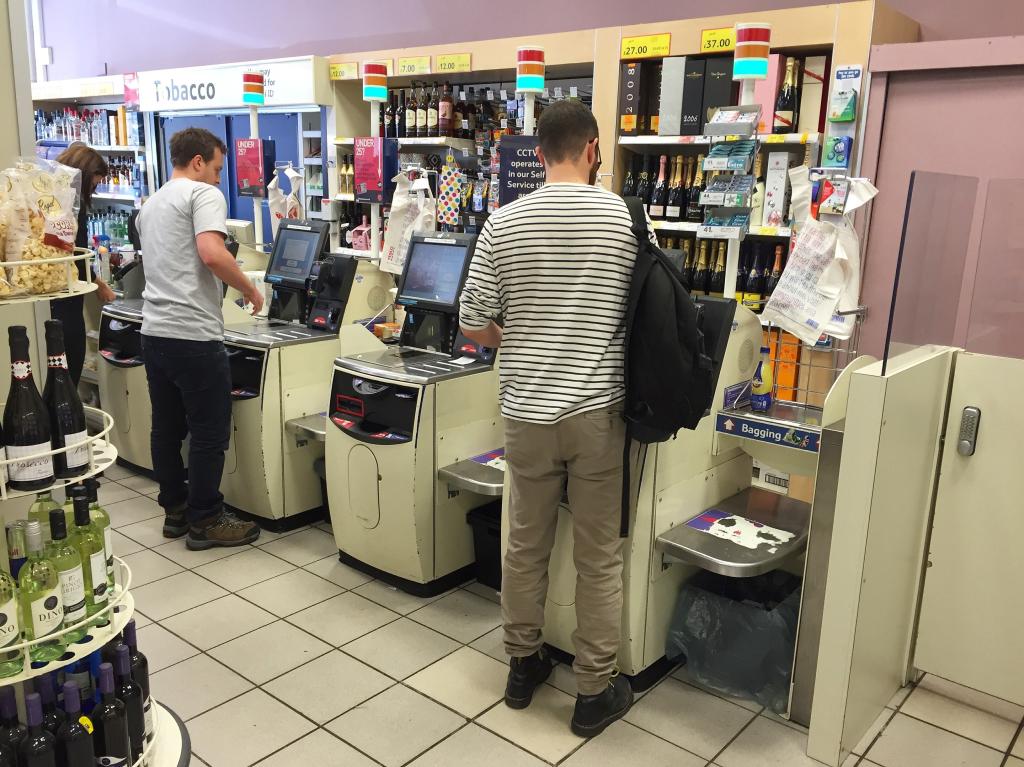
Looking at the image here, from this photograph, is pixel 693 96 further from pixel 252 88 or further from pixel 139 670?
pixel 139 670

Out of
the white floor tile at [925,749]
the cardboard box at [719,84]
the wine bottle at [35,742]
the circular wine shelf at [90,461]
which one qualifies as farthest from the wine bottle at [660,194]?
the wine bottle at [35,742]

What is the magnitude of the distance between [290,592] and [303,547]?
0.47m

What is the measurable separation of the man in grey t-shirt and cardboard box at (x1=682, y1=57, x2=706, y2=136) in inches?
91.4

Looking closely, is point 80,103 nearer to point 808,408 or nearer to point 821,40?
point 821,40

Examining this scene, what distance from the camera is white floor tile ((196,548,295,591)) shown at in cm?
371

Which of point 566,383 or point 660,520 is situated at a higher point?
point 566,383

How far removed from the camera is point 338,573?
12.5ft

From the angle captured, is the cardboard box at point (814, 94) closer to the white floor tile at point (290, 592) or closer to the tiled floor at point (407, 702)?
the tiled floor at point (407, 702)

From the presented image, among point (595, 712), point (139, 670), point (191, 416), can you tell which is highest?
point (191, 416)

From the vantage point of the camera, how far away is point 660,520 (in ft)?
9.25

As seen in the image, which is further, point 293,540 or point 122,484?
point 122,484

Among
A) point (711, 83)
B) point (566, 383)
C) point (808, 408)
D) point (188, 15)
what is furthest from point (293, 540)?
point (188, 15)

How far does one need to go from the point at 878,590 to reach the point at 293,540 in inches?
106

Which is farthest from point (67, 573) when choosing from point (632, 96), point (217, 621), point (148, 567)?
point (632, 96)
